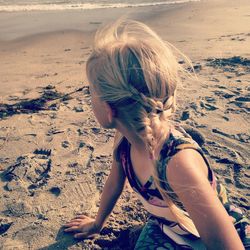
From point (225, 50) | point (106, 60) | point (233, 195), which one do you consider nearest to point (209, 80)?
point (225, 50)

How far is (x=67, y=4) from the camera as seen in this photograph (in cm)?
1438

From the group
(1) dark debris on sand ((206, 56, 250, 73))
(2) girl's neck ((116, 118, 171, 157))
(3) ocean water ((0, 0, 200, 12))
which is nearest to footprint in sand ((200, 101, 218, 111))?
(1) dark debris on sand ((206, 56, 250, 73))

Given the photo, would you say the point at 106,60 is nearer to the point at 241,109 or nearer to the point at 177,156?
the point at 177,156

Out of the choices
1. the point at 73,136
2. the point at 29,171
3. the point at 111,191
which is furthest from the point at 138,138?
the point at 73,136

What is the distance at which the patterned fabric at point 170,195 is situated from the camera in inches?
72.7

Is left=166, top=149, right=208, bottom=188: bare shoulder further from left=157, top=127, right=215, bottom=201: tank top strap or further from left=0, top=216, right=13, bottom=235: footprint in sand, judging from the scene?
left=0, top=216, right=13, bottom=235: footprint in sand

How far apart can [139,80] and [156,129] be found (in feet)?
0.81

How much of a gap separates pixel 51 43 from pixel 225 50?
144 inches

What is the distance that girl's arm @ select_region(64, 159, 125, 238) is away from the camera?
8.11 feet

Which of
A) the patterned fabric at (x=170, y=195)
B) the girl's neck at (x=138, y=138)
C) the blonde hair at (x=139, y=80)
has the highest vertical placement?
the blonde hair at (x=139, y=80)

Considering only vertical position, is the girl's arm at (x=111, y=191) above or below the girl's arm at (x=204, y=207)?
below

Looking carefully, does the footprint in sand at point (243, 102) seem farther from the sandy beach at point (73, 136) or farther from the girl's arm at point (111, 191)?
the girl's arm at point (111, 191)

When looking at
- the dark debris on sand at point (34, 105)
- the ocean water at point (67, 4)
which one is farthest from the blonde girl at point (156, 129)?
the ocean water at point (67, 4)

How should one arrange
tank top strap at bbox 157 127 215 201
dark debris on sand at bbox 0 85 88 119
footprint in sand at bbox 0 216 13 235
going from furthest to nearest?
dark debris on sand at bbox 0 85 88 119
footprint in sand at bbox 0 216 13 235
tank top strap at bbox 157 127 215 201
